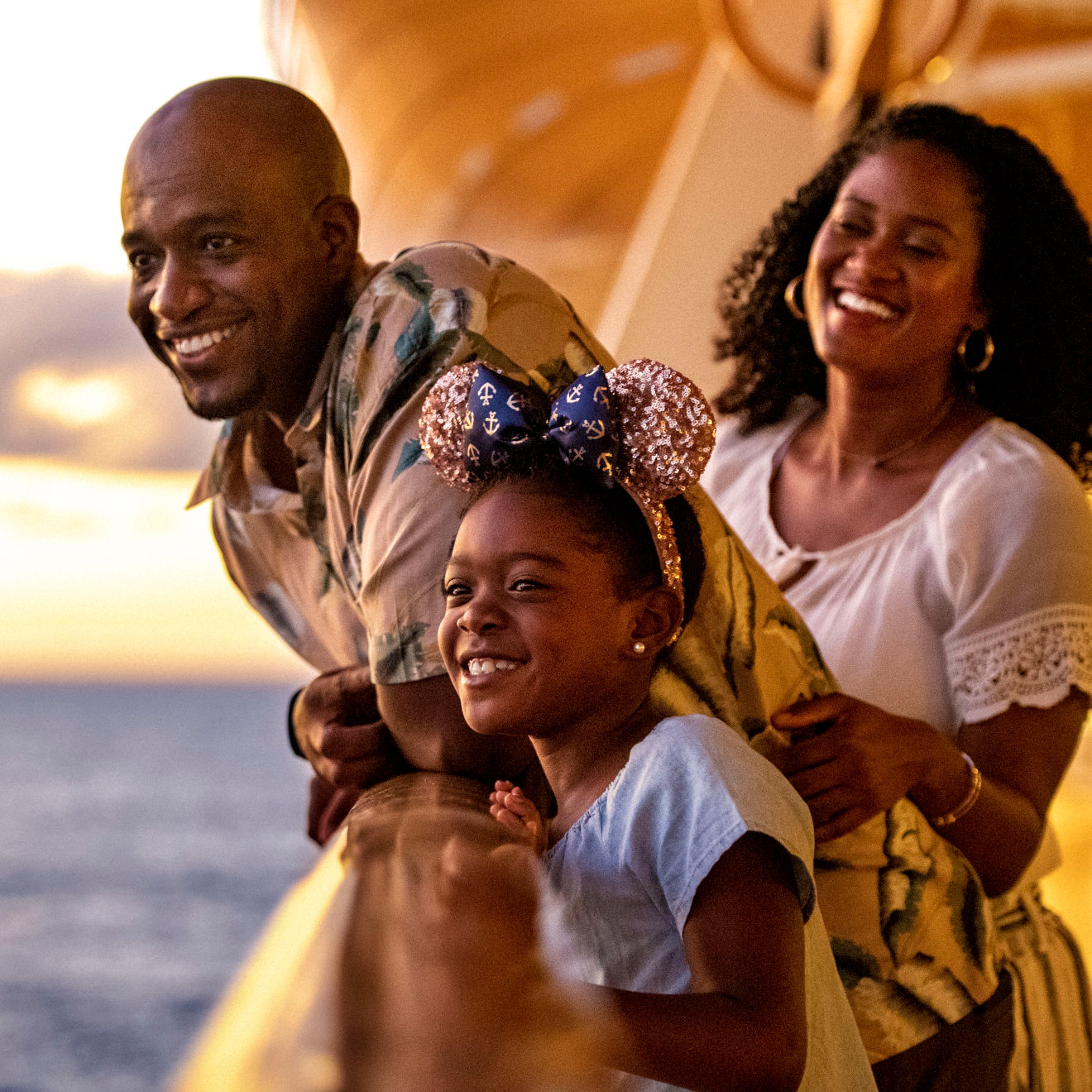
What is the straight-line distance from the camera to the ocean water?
36750 mm

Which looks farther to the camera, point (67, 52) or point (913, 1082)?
point (67, 52)

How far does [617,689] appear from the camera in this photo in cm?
151

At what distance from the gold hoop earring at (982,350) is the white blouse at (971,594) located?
170 mm

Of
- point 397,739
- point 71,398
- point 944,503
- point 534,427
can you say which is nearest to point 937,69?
point 944,503

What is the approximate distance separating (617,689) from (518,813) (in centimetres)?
18

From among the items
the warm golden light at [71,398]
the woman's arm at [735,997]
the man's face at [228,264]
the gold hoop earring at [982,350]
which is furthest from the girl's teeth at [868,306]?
the warm golden light at [71,398]

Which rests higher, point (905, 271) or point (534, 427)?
point (905, 271)

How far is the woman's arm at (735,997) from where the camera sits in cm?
117

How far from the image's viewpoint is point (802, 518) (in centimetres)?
249

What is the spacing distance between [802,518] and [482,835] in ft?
4.77

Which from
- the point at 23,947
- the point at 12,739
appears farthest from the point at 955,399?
the point at 12,739

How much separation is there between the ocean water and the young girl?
27.5 m

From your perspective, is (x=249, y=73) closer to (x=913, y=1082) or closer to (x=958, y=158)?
(x=958, y=158)

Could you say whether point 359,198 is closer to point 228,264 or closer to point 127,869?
point 228,264
